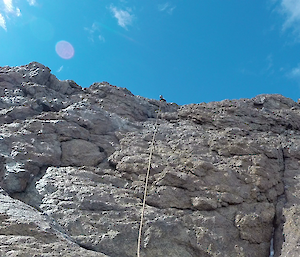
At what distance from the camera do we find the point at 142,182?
9.17m

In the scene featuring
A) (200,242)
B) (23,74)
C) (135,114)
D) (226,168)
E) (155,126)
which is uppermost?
(23,74)

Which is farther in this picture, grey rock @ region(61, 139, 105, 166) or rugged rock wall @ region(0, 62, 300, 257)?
grey rock @ region(61, 139, 105, 166)

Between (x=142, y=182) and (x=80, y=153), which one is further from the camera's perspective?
(x=80, y=153)

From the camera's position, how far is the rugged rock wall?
6.77 meters

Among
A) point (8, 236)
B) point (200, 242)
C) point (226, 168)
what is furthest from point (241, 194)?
point (8, 236)

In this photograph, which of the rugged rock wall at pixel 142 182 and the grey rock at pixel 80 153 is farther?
the grey rock at pixel 80 153

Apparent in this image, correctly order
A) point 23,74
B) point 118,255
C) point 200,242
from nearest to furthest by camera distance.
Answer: point 118,255
point 200,242
point 23,74

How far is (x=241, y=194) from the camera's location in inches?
348

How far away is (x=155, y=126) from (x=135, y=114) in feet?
8.48

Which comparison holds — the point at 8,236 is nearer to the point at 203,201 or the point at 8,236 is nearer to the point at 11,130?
the point at 203,201

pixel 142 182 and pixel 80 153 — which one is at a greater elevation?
pixel 80 153

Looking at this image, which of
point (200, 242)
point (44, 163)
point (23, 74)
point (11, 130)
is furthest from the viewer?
point (23, 74)

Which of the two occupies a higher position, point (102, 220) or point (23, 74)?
point (23, 74)

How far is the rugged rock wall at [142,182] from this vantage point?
6.77 metres
